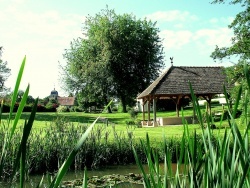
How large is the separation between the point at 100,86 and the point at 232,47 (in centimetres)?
2676

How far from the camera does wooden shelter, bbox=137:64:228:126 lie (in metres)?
24.4

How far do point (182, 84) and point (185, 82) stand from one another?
1.37 feet

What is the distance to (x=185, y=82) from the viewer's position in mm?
25734

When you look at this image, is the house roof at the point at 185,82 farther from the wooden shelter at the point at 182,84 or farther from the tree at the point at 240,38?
the tree at the point at 240,38

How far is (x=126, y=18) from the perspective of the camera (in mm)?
42250

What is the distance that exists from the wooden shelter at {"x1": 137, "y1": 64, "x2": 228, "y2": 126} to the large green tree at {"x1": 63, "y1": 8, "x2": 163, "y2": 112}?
13.2 meters

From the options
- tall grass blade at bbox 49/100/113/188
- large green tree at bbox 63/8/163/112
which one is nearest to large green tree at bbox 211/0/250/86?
tall grass blade at bbox 49/100/113/188

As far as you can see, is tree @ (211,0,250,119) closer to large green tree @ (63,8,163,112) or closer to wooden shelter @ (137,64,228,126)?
wooden shelter @ (137,64,228,126)

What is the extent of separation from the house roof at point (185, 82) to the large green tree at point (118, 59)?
13090mm

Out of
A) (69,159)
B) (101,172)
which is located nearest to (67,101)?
(101,172)

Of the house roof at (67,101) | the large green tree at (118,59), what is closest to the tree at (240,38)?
the large green tree at (118,59)

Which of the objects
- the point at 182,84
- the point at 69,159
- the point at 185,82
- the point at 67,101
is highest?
the point at 67,101

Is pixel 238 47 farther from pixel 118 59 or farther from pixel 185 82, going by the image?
pixel 118 59

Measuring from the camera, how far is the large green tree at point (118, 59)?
39.8m
